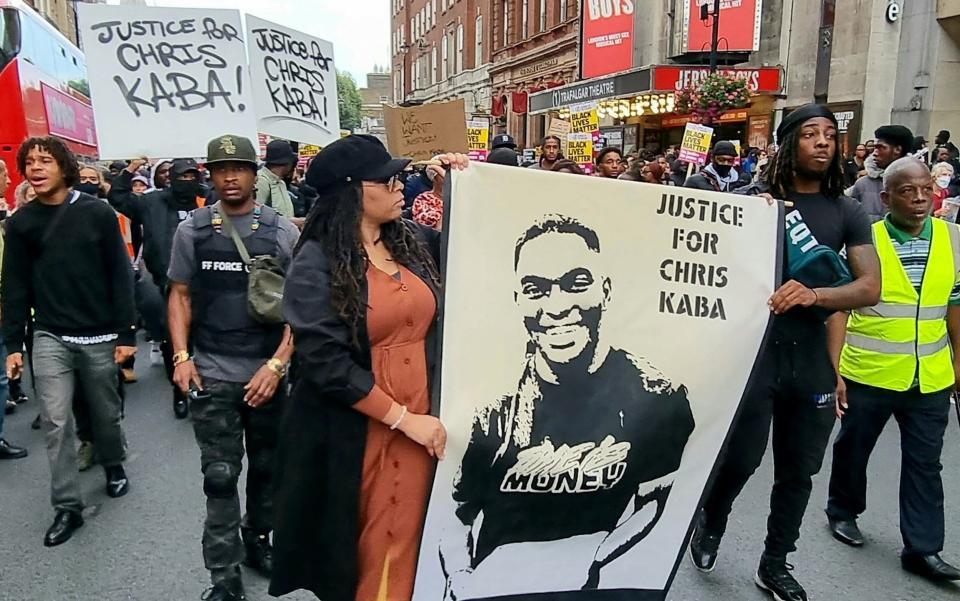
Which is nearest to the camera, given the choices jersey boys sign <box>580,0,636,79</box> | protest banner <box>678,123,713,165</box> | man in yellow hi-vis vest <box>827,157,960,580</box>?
man in yellow hi-vis vest <box>827,157,960,580</box>

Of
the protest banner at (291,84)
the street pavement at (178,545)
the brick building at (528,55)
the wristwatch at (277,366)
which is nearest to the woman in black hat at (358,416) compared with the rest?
the wristwatch at (277,366)

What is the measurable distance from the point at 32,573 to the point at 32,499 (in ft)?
3.43

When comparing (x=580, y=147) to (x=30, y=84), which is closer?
(x=580, y=147)

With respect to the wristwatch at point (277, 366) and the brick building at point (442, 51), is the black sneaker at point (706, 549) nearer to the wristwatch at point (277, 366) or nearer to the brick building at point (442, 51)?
the wristwatch at point (277, 366)

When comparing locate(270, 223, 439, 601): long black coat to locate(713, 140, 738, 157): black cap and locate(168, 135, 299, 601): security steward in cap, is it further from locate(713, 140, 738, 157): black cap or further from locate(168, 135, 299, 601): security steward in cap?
locate(713, 140, 738, 157): black cap

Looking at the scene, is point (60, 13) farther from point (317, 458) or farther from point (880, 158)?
point (317, 458)

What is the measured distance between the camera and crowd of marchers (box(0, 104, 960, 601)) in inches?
99.0

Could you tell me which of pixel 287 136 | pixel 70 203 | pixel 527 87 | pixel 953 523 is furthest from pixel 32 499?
pixel 527 87

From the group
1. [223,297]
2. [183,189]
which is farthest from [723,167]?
[223,297]

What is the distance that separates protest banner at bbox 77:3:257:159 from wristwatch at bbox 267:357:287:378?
7.12 feet

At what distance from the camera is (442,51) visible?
188 ft

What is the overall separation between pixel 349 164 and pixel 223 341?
127cm

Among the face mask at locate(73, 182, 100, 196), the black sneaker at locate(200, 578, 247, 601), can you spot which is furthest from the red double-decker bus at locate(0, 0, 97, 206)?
the black sneaker at locate(200, 578, 247, 601)

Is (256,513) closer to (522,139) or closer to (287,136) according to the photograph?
(287,136)
